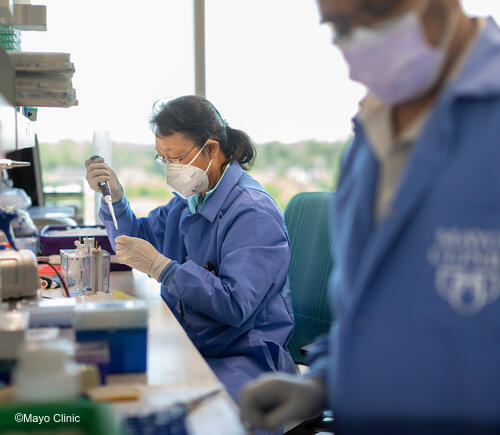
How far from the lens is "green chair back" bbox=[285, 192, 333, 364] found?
201 cm

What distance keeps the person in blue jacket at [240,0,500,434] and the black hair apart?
116 centimetres

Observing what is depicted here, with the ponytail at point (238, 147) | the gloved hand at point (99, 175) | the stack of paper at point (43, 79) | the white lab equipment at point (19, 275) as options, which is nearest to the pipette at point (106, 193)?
the gloved hand at point (99, 175)

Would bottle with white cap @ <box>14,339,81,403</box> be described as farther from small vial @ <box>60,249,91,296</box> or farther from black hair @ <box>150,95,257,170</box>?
black hair @ <box>150,95,257,170</box>

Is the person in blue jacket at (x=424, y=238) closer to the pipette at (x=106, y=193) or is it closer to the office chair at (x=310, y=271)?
the office chair at (x=310, y=271)

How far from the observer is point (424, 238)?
Result: 2.64 ft

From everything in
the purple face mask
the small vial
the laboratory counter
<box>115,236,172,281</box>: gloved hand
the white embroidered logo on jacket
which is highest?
the purple face mask

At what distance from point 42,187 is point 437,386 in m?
3.41

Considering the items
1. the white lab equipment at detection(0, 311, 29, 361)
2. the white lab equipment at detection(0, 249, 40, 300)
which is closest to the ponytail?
the white lab equipment at detection(0, 249, 40, 300)

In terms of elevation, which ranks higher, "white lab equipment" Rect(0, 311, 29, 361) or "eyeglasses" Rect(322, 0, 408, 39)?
"eyeglasses" Rect(322, 0, 408, 39)

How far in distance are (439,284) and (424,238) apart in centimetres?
6

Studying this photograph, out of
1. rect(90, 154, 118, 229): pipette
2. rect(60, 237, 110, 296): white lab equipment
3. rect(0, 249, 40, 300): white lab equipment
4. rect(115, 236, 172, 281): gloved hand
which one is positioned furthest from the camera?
rect(90, 154, 118, 229): pipette

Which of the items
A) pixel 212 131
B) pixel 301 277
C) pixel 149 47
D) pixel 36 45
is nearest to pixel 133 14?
pixel 149 47

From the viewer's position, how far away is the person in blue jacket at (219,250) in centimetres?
171

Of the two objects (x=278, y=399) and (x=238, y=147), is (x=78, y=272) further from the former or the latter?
(x=278, y=399)
